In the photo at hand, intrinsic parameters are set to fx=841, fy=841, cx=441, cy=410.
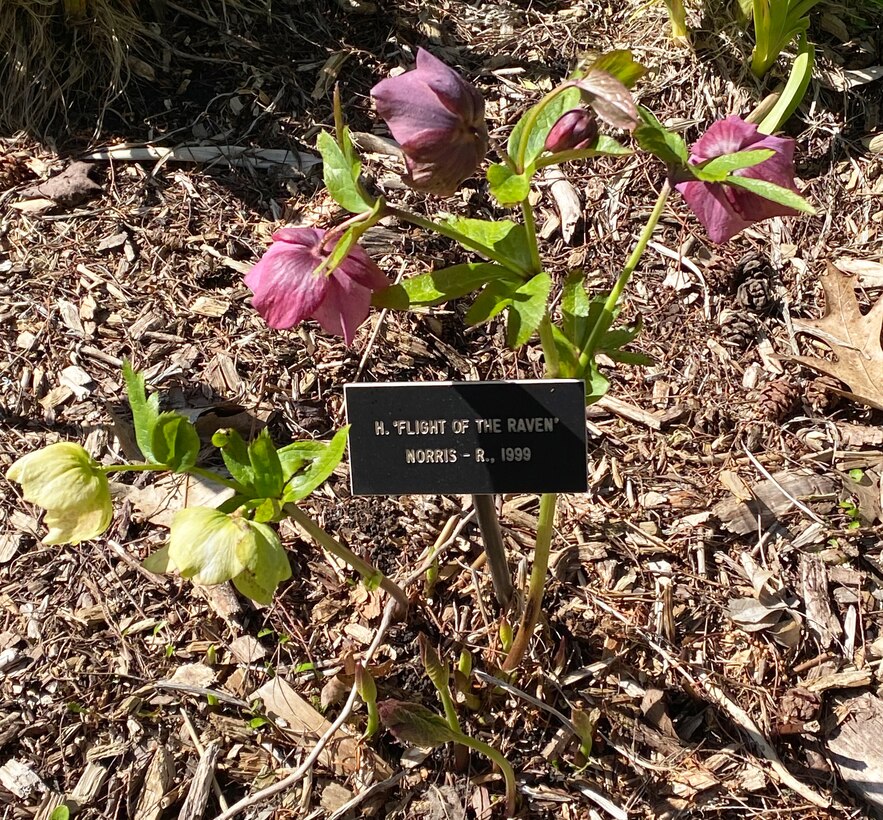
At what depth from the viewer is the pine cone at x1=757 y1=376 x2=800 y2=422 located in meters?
1.29

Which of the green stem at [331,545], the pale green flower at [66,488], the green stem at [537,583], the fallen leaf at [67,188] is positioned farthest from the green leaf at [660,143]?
the fallen leaf at [67,188]

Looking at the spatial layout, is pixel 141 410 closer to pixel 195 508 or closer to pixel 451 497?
pixel 195 508

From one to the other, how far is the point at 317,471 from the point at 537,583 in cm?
32

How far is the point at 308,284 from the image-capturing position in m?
0.70

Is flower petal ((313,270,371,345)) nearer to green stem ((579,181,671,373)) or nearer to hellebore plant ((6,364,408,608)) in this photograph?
hellebore plant ((6,364,408,608))

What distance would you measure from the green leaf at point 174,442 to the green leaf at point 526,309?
0.29m

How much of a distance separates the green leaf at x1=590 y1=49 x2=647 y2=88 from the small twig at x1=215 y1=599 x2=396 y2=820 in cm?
67

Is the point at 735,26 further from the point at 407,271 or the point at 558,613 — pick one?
the point at 558,613

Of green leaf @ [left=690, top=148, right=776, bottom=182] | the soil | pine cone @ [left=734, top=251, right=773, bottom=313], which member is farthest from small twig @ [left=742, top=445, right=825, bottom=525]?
green leaf @ [left=690, top=148, right=776, bottom=182]

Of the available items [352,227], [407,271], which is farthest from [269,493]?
[407,271]

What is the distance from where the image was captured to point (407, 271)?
140 cm

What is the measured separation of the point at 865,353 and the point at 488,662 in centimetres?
75

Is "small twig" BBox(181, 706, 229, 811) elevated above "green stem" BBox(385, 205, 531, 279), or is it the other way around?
"green stem" BBox(385, 205, 531, 279)

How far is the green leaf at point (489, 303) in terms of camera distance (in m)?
0.71
